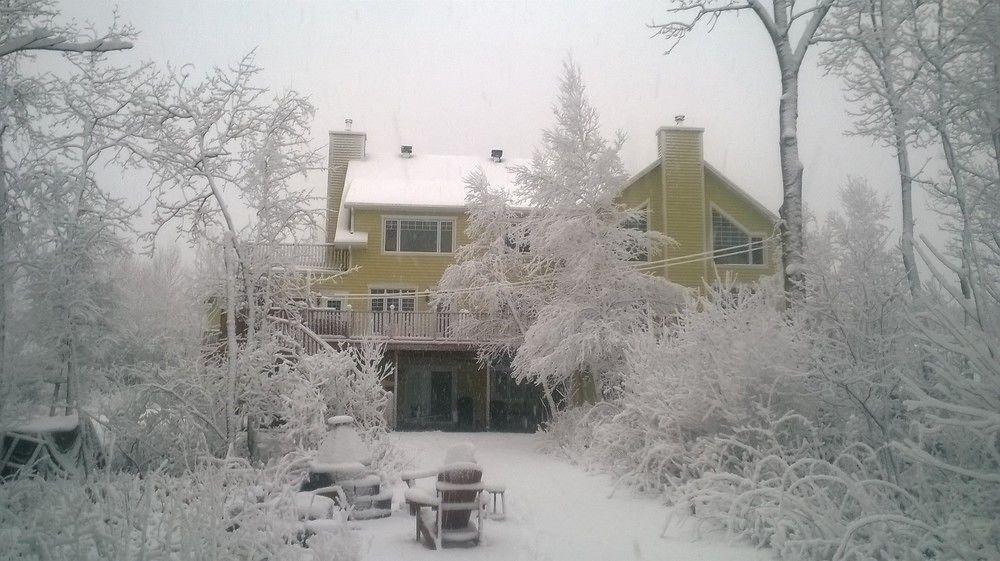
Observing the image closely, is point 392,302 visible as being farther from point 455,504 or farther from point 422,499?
point 455,504

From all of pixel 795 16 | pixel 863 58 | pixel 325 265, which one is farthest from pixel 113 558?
pixel 325 265

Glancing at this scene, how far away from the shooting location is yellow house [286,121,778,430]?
20109mm

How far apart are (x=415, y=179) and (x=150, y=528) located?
18635 millimetres

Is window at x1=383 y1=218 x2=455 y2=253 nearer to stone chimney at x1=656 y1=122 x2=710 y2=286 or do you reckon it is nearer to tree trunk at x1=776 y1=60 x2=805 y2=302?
stone chimney at x1=656 y1=122 x2=710 y2=286

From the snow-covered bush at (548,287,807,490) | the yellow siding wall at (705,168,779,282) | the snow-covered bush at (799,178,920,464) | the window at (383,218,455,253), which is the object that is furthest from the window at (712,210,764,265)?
the snow-covered bush at (799,178,920,464)

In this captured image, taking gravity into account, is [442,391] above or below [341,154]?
below

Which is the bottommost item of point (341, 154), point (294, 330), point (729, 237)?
point (294, 330)

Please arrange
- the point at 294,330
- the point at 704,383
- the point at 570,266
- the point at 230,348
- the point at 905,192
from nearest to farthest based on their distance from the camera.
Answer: the point at 704,383, the point at 230,348, the point at 905,192, the point at 294,330, the point at 570,266

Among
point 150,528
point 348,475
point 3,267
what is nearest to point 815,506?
point 348,475

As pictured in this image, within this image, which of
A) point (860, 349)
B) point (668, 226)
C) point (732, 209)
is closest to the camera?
point (860, 349)

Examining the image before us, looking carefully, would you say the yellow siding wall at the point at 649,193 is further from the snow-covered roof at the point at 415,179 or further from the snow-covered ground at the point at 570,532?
the snow-covered ground at the point at 570,532

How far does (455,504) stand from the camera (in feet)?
20.9

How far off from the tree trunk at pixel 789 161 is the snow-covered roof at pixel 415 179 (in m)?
10.7

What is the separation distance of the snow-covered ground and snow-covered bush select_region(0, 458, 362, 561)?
87cm
